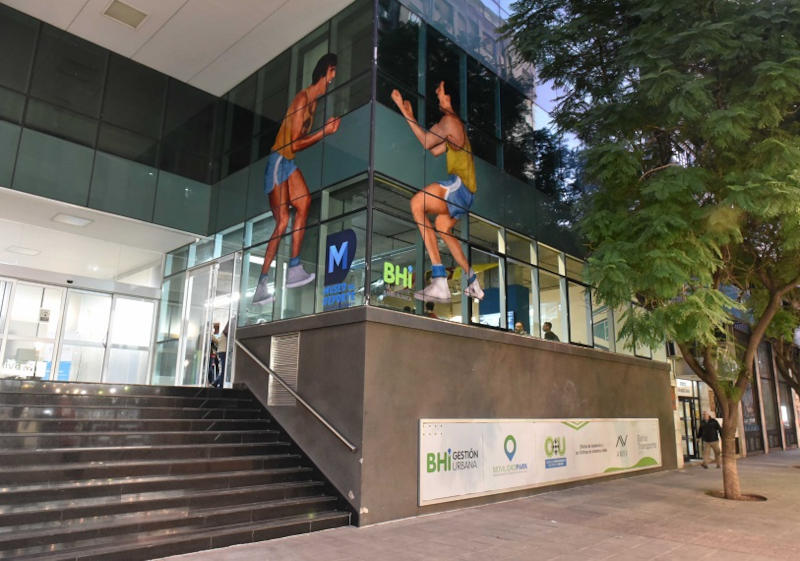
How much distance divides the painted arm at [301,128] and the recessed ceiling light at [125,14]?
156 inches

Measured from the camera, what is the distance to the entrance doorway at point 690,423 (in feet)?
64.6

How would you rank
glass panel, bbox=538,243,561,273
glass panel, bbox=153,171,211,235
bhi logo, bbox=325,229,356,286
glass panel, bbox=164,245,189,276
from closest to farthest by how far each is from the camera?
bhi logo, bbox=325,229,356,286
glass panel, bbox=153,171,211,235
glass panel, bbox=538,243,561,273
glass panel, bbox=164,245,189,276

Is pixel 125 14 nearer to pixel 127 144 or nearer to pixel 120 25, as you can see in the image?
pixel 120 25

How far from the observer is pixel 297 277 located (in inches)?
425

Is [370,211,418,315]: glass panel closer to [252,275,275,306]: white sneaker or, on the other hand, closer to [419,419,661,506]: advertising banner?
[419,419,661,506]: advertising banner

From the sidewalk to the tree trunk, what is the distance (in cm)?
40

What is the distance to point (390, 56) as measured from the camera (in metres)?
10.7

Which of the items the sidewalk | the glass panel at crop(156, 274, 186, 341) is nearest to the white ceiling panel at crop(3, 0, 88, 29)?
the glass panel at crop(156, 274, 186, 341)

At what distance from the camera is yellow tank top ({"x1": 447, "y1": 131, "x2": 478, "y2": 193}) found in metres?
11.6

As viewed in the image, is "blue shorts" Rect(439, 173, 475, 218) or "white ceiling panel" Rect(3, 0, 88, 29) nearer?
"blue shorts" Rect(439, 173, 475, 218)

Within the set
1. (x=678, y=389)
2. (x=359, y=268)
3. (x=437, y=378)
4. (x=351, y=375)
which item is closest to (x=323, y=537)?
(x=351, y=375)

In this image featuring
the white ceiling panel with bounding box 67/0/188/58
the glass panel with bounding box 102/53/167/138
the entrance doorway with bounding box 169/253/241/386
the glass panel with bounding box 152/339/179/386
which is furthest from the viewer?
the glass panel with bounding box 152/339/179/386

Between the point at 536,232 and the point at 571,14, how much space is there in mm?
4974

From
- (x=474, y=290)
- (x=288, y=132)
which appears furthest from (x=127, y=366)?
(x=474, y=290)
